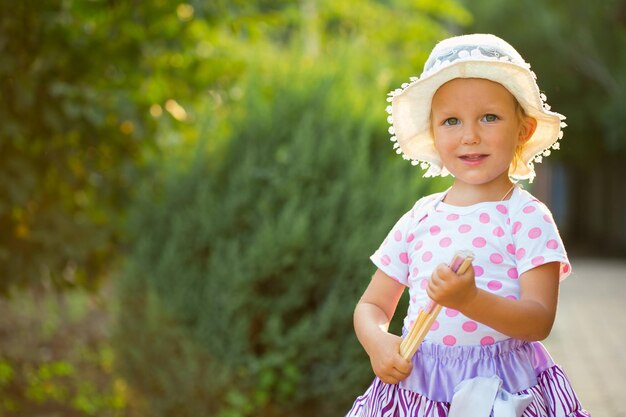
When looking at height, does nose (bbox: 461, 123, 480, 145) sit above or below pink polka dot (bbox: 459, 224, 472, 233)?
above

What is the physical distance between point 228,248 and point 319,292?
0.50 metres

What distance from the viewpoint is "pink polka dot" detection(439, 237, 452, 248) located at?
7.61ft

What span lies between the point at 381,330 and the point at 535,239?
0.40 m

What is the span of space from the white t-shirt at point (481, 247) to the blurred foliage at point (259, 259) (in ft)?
7.71

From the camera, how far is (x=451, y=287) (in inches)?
77.8

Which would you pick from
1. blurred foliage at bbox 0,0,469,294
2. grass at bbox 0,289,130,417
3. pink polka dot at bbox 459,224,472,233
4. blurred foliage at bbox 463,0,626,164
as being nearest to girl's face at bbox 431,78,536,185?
pink polka dot at bbox 459,224,472,233

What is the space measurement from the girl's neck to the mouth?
9cm

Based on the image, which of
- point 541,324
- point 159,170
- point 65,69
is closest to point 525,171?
point 541,324

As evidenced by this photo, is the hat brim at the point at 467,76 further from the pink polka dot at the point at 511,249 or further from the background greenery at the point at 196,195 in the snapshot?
the background greenery at the point at 196,195

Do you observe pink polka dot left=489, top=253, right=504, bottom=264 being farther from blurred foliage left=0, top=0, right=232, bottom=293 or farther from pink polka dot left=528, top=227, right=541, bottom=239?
blurred foliage left=0, top=0, right=232, bottom=293

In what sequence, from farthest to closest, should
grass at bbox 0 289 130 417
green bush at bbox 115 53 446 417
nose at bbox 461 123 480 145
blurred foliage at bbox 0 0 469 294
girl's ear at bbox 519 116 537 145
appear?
1. grass at bbox 0 289 130 417
2. blurred foliage at bbox 0 0 469 294
3. green bush at bbox 115 53 446 417
4. girl's ear at bbox 519 116 537 145
5. nose at bbox 461 123 480 145

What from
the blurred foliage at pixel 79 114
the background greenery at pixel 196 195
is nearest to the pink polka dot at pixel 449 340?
the background greenery at pixel 196 195

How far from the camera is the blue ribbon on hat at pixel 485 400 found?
2.15m

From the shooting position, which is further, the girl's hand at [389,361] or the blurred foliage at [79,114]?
the blurred foliage at [79,114]
